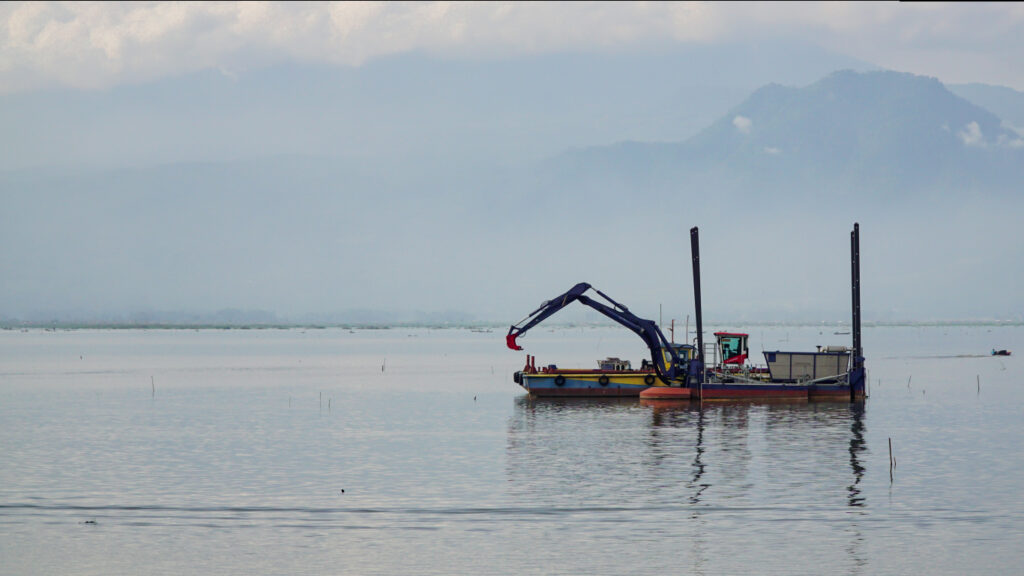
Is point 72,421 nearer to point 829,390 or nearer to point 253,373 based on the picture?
point 829,390

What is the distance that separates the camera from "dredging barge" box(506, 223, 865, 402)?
91.0 meters

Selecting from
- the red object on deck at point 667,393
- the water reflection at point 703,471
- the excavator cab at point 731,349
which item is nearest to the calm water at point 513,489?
the water reflection at point 703,471

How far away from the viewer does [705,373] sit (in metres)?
91.5

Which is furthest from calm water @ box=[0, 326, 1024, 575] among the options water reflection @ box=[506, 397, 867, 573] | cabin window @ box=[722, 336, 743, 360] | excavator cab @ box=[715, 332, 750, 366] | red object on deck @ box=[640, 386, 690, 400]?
cabin window @ box=[722, 336, 743, 360]

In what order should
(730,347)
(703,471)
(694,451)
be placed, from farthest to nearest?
1. (730,347)
2. (694,451)
3. (703,471)

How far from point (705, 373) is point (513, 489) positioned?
46.2 meters

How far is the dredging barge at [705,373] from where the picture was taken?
299ft

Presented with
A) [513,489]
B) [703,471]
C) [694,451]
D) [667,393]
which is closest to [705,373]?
[667,393]

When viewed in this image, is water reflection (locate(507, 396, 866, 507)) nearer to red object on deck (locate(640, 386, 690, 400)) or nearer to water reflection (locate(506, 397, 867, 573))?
water reflection (locate(506, 397, 867, 573))

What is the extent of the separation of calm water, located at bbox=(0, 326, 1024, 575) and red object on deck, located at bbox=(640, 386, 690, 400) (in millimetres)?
1713

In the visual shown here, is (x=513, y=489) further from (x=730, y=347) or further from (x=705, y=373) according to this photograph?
(x=730, y=347)

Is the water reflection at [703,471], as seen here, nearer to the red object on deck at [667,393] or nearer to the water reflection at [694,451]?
the water reflection at [694,451]

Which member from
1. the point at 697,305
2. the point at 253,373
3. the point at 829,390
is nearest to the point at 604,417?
the point at 697,305

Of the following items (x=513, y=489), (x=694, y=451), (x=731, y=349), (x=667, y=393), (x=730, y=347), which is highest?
(x=730, y=347)
